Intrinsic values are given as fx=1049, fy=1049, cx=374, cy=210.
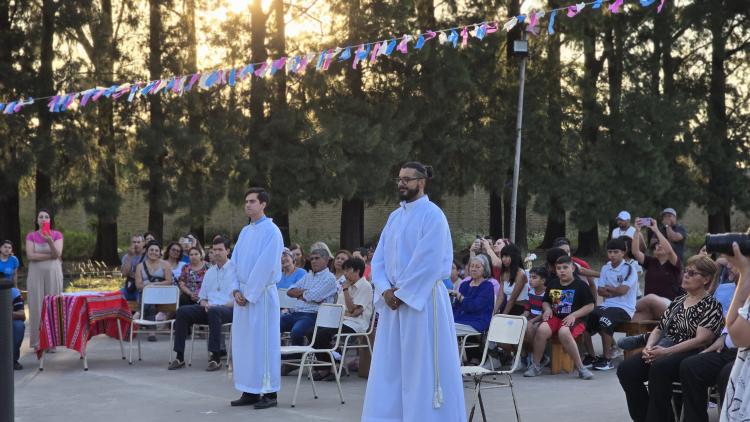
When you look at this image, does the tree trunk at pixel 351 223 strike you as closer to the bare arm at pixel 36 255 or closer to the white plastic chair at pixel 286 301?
the bare arm at pixel 36 255

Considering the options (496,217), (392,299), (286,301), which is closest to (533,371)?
(286,301)

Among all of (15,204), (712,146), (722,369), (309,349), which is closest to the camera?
(722,369)

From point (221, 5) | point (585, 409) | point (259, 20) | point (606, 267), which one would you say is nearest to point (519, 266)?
point (606, 267)

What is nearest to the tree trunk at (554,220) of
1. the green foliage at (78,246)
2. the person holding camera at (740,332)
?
the green foliage at (78,246)

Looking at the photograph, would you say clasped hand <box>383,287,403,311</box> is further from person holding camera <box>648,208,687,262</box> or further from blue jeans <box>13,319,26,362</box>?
person holding camera <box>648,208,687,262</box>

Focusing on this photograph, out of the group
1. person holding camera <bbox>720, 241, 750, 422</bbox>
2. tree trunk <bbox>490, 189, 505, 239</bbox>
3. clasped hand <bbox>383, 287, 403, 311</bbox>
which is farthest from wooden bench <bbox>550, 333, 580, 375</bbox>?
tree trunk <bbox>490, 189, 505, 239</bbox>

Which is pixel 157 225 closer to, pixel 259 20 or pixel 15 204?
pixel 15 204

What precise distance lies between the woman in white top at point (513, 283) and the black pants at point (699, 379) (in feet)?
13.8

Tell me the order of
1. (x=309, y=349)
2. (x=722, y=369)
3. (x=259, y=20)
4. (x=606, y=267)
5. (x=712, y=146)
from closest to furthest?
1. (x=722, y=369)
2. (x=309, y=349)
3. (x=606, y=267)
4. (x=259, y=20)
5. (x=712, y=146)

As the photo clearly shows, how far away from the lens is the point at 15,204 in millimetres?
24812

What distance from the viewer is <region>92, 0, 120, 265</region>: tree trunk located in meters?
23.8

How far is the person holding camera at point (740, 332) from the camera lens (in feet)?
17.1

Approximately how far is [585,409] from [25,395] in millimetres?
5093

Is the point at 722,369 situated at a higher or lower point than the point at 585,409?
higher
